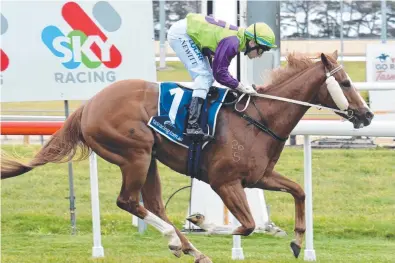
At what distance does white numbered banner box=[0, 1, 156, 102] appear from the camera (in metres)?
7.78

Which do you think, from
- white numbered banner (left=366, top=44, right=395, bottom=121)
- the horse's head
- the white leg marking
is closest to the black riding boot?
the white leg marking

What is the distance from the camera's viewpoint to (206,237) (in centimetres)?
776

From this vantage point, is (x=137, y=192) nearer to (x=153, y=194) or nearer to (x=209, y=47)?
(x=153, y=194)

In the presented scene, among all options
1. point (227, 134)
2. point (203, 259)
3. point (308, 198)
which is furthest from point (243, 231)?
point (308, 198)

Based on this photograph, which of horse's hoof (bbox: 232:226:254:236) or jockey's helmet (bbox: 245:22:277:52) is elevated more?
jockey's helmet (bbox: 245:22:277:52)

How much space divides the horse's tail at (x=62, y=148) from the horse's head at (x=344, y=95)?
166cm

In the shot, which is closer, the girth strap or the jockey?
the jockey

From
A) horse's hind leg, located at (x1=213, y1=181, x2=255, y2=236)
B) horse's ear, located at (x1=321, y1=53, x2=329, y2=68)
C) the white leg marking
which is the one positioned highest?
horse's ear, located at (x1=321, y1=53, x2=329, y2=68)

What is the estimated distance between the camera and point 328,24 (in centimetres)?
3362

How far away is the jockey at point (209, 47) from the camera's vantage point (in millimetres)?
5914

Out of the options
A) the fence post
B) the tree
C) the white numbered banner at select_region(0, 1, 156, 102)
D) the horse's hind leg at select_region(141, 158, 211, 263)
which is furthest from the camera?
the tree

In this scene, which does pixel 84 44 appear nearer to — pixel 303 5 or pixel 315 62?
pixel 315 62

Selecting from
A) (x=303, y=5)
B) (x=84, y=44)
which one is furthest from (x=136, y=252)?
(x=303, y=5)

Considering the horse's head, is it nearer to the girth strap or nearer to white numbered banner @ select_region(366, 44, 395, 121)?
the girth strap
